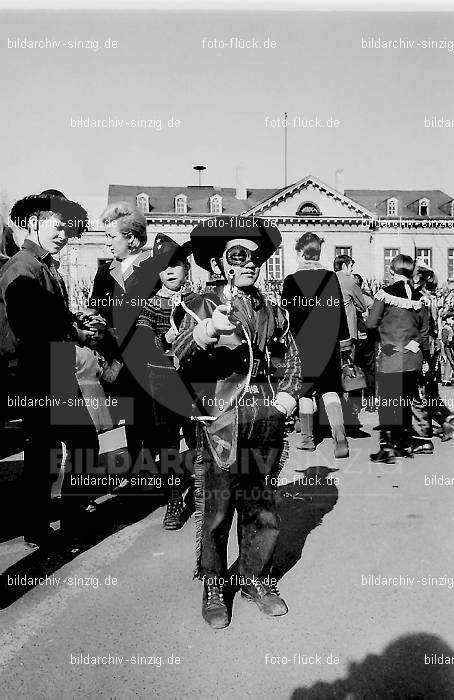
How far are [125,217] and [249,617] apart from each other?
2565 millimetres

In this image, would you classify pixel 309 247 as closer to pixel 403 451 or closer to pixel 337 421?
pixel 337 421

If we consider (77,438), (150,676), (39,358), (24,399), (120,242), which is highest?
(120,242)

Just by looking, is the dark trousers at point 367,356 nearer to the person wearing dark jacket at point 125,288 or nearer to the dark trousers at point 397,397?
the dark trousers at point 397,397

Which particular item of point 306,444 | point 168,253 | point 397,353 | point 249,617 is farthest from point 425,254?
point 249,617

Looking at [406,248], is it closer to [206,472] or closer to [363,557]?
[363,557]

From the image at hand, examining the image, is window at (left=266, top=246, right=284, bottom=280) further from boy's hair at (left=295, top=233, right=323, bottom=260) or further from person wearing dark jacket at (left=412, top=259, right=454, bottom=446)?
person wearing dark jacket at (left=412, top=259, right=454, bottom=446)

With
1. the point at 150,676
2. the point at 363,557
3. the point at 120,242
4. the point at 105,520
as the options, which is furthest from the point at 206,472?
the point at 120,242

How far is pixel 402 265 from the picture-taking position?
510 centimetres

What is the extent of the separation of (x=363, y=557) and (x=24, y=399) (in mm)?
2077

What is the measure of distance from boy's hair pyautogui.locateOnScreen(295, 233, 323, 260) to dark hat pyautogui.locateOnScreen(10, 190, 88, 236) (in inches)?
83.4

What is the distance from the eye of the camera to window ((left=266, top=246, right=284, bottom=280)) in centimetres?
399

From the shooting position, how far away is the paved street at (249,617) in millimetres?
2256

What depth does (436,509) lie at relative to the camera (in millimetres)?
3902

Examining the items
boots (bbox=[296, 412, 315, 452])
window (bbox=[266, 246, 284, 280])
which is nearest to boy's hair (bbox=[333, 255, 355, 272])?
window (bbox=[266, 246, 284, 280])
